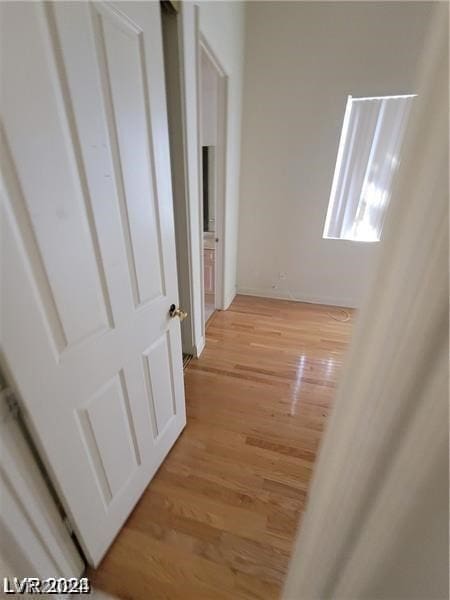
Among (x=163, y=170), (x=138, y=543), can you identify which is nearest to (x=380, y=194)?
(x=163, y=170)

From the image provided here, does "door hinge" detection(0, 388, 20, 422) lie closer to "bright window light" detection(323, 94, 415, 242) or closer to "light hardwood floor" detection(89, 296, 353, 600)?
"light hardwood floor" detection(89, 296, 353, 600)

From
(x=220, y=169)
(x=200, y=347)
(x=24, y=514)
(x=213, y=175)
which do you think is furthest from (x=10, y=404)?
(x=213, y=175)

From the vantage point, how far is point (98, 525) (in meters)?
0.97

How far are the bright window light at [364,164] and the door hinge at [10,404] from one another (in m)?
3.08

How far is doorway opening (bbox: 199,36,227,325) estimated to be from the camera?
93.1 inches

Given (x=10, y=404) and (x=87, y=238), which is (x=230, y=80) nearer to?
(x=87, y=238)

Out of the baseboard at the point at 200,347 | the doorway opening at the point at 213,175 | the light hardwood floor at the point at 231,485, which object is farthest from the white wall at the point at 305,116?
the baseboard at the point at 200,347

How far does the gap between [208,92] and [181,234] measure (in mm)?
2205

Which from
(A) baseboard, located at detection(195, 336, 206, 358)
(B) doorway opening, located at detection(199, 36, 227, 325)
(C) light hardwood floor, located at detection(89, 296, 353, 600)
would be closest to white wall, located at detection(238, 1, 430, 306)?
(B) doorway opening, located at detection(199, 36, 227, 325)

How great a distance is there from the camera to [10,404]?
0.63 m

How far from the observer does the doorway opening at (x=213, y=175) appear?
2365 millimetres

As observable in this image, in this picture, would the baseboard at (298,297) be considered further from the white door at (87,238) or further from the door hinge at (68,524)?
the door hinge at (68,524)

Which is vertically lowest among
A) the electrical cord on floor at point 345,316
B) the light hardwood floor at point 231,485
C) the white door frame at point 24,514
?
the electrical cord on floor at point 345,316

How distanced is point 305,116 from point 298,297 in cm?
206
